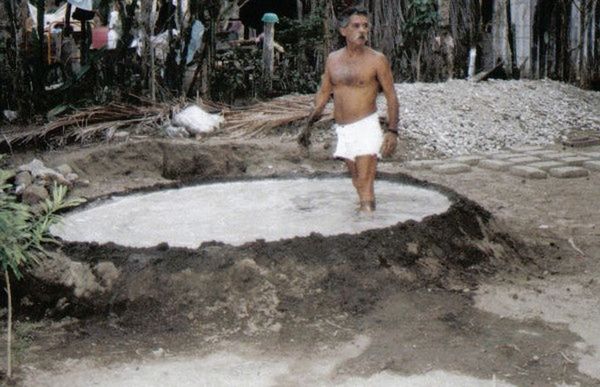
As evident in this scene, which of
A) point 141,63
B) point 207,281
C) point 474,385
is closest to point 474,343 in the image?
point 474,385

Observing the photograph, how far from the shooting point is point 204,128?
8992 millimetres

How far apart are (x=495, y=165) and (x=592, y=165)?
38.4 inches

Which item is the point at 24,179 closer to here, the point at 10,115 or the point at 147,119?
the point at 147,119

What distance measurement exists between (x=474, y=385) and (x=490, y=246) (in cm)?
195

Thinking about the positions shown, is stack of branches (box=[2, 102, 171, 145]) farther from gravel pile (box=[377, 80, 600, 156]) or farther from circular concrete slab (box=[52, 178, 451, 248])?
circular concrete slab (box=[52, 178, 451, 248])

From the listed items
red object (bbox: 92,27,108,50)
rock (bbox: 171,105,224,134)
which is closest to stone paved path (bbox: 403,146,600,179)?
rock (bbox: 171,105,224,134)

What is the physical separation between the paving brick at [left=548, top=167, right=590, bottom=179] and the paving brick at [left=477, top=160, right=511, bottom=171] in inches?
20.2

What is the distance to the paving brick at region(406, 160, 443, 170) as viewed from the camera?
796cm

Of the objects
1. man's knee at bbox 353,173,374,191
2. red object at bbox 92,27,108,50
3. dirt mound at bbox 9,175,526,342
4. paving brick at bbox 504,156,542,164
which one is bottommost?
dirt mound at bbox 9,175,526,342

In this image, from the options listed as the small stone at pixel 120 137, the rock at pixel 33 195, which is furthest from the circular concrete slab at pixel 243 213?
the small stone at pixel 120 137

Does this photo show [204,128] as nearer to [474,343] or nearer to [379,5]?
[379,5]

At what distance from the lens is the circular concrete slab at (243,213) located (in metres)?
4.71

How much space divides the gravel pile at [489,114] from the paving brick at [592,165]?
149 centimetres

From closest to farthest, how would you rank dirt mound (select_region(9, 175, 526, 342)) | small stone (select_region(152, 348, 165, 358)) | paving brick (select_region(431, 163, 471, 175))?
1. small stone (select_region(152, 348, 165, 358))
2. dirt mound (select_region(9, 175, 526, 342))
3. paving brick (select_region(431, 163, 471, 175))
